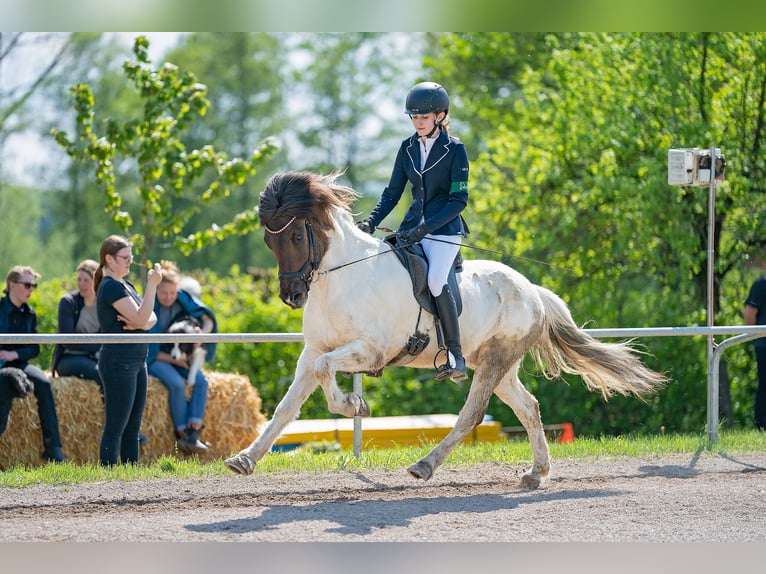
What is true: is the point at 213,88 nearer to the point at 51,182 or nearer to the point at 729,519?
the point at 51,182

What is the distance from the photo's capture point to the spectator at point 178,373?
1056 centimetres

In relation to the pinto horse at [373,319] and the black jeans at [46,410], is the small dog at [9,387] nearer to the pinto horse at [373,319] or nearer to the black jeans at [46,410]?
the black jeans at [46,410]

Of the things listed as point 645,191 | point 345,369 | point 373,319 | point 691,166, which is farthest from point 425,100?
point 645,191

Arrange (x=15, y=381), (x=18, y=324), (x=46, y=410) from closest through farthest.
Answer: (x=15, y=381) < (x=46, y=410) < (x=18, y=324)

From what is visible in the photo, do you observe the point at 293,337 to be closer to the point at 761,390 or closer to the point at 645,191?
the point at 761,390

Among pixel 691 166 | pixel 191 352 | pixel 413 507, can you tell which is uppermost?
pixel 691 166

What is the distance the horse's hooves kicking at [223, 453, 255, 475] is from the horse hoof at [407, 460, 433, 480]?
112 cm

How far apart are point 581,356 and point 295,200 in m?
2.91

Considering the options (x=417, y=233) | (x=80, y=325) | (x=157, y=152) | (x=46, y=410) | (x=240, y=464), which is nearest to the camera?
(x=240, y=464)

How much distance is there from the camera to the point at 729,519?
267 inches

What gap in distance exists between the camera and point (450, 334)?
7.58m

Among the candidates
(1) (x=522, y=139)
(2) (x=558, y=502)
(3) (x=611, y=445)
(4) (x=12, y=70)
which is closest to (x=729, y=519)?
(2) (x=558, y=502)

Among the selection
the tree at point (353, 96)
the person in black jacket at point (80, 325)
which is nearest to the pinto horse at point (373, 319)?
the person in black jacket at point (80, 325)

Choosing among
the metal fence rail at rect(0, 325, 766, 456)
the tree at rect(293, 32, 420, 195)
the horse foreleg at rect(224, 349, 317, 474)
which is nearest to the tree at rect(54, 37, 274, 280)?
the metal fence rail at rect(0, 325, 766, 456)
